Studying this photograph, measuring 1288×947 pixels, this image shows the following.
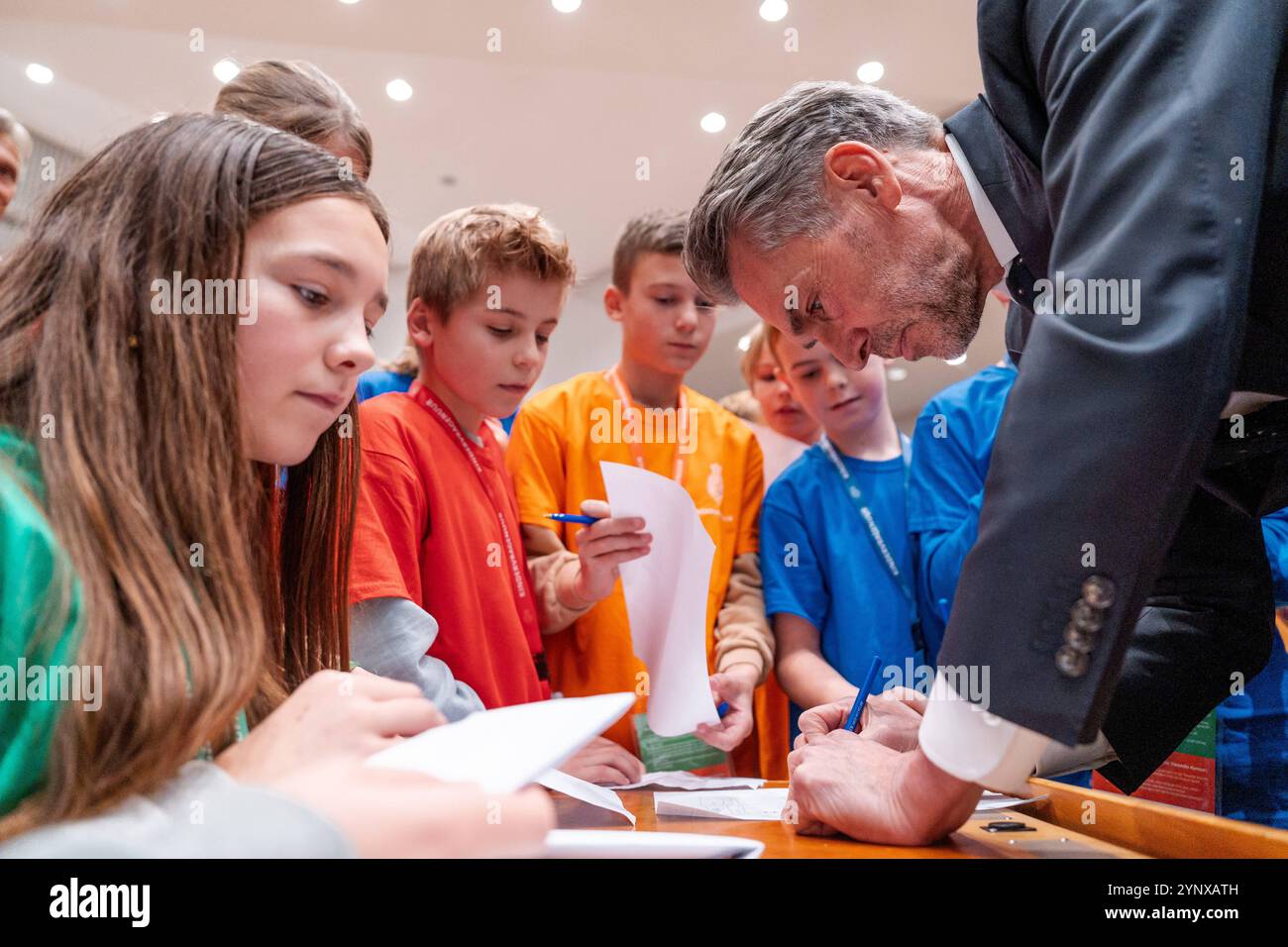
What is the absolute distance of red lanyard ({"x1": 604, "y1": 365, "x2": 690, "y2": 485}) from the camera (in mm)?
2092

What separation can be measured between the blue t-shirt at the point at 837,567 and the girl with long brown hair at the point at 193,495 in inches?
44.5

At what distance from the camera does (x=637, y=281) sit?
2232mm

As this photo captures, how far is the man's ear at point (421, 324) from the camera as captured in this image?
181 cm

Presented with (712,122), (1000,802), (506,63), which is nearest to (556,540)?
(1000,802)

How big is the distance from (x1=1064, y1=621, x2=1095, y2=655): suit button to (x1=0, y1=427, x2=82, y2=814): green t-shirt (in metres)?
0.64

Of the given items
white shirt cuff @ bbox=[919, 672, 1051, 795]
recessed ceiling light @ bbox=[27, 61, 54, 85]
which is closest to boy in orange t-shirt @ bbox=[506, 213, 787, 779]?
white shirt cuff @ bbox=[919, 672, 1051, 795]

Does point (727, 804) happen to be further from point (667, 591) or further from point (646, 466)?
point (646, 466)

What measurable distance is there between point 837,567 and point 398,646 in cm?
101

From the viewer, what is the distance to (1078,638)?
709 mm

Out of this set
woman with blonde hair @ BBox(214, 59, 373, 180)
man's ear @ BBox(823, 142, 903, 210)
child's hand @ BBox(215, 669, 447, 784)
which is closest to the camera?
child's hand @ BBox(215, 669, 447, 784)

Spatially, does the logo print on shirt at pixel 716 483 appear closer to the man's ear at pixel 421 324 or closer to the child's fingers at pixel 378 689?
the man's ear at pixel 421 324

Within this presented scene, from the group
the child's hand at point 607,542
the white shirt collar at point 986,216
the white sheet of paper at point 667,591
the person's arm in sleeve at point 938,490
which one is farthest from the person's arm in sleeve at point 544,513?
the white shirt collar at point 986,216

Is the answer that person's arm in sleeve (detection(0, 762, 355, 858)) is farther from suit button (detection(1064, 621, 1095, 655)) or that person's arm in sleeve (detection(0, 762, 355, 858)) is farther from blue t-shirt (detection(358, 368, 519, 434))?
blue t-shirt (detection(358, 368, 519, 434))

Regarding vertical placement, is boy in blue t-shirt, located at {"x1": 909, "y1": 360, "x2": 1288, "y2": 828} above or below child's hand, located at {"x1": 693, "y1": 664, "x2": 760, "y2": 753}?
above
